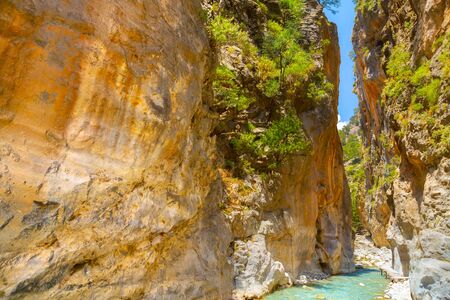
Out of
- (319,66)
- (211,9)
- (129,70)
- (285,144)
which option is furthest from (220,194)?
(319,66)

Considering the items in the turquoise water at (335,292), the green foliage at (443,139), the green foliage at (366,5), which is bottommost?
the turquoise water at (335,292)

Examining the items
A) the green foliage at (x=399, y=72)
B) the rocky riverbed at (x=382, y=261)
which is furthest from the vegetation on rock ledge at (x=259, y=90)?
the rocky riverbed at (x=382, y=261)

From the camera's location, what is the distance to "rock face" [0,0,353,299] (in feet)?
14.3

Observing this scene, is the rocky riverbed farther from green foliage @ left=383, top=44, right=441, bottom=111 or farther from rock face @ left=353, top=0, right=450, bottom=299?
green foliage @ left=383, top=44, right=441, bottom=111

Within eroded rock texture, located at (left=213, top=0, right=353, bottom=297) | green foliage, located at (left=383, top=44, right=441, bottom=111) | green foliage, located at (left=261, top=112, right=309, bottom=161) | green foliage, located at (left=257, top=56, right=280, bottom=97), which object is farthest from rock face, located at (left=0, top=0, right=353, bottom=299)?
green foliage, located at (left=383, top=44, right=441, bottom=111)

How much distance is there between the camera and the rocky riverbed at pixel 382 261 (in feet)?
38.2

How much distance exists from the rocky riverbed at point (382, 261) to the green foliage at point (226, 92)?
28.7 feet

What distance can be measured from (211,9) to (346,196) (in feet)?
57.6

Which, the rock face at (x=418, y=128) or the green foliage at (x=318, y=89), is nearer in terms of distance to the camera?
the rock face at (x=418, y=128)

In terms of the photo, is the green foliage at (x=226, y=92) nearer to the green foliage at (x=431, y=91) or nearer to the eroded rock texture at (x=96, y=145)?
the eroded rock texture at (x=96, y=145)

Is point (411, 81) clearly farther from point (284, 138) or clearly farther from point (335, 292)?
point (335, 292)

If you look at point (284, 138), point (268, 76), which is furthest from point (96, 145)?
point (268, 76)

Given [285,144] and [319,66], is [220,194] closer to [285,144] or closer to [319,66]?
[285,144]

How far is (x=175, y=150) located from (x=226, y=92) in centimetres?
669
